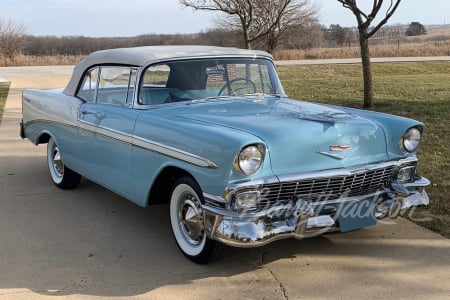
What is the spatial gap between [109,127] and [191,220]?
1252 millimetres

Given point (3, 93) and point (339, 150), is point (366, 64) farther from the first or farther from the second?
point (3, 93)

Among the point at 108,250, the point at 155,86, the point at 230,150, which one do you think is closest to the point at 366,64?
the point at 155,86

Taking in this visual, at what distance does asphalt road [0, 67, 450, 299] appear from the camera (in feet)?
11.3

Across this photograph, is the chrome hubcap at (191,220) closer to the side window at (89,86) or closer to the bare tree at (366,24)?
the side window at (89,86)

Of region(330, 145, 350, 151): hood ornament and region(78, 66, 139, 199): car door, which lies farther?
region(78, 66, 139, 199): car door

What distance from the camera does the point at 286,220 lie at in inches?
135

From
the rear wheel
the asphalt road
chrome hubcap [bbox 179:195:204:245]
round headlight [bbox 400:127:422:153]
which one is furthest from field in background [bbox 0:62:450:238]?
the rear wheel

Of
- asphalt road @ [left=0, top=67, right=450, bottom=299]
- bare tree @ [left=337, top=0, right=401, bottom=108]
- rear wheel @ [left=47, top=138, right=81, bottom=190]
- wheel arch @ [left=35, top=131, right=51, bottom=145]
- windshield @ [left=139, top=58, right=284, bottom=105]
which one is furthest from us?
bare tree @ [left=337, top=0, right=401, bottom=108]

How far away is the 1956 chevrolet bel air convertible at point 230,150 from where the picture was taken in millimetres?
3389

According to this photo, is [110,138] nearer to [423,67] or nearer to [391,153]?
[391,153]

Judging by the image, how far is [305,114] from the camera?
13.3 feet

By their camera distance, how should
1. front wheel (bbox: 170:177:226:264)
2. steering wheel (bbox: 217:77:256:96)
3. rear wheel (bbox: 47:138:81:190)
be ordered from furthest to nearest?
rear wheel (bbox: 47:138:81:190)
steering wheel (bbox: 217:77:256:96)
front wheel (bbox: 170:177:226:264)

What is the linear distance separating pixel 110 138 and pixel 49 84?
14611 millimetres

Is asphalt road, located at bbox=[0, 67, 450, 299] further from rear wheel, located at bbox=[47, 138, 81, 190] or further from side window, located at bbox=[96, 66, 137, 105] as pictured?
side window, located at bbox=[96, 66, 137, 105]
